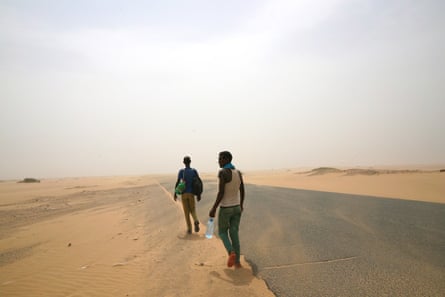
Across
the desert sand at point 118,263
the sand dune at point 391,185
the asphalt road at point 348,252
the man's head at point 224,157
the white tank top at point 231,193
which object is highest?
the man's head at point 224,157

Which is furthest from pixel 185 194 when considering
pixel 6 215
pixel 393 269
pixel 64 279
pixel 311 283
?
pixel 6 215

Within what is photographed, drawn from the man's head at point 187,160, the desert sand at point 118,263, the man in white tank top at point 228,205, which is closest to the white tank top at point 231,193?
the man in white tank top at point 228,205

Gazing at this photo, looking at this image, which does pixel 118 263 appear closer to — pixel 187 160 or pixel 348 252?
pixel 187 160

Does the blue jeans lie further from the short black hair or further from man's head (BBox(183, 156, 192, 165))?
man's head (BBox(183, 156, 192, 165))

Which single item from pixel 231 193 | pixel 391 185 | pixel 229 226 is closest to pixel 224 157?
pixel 231 193

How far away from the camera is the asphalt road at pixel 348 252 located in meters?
4.52

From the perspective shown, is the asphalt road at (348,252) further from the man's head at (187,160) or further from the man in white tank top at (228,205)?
the man's head at (187,160)

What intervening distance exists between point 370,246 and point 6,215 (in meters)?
16.1

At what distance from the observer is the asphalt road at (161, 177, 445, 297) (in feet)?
14.8

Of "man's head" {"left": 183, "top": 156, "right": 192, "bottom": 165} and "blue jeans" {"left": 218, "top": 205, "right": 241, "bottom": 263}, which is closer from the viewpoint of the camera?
"blue jeans" {"left": 218, "top": 205, "right": 241, "bottom": 263}

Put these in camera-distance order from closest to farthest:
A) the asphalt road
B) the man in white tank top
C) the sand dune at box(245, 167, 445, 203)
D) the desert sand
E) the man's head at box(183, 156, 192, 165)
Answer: the asphalt road → the desert sand → the man in white tank top → the man's head at box(183, 156, 192, 165) → the sand dune at box(245, 167, 445, 203)

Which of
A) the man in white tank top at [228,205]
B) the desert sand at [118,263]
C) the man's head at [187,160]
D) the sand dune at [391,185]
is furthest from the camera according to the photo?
A: the sand dune at [391,185]

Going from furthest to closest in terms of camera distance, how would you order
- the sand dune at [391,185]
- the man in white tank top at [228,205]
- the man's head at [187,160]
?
the sand dune at [391,185]
the man's head at [187,160]
the man in white tank top at [228,205]

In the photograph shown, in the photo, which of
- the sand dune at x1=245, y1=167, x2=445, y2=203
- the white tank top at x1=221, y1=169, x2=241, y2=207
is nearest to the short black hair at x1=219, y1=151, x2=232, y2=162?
the white tank top at x1=221, y1=169, x2=241, y2=207
